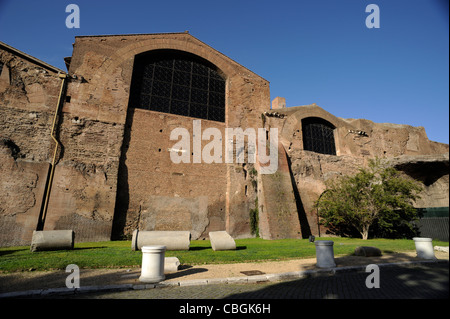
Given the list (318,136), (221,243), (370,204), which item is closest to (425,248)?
(221,243)

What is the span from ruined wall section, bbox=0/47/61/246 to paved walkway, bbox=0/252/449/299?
6.47 m

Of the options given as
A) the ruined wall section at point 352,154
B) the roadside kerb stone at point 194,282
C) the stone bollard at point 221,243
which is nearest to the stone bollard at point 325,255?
the roadside kerb stone at point 194,282

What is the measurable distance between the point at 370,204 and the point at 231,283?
12991mm

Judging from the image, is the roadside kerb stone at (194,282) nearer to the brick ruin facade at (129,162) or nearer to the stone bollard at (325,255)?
the stone bollard at (325,255)

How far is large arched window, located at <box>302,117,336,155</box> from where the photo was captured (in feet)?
61.2

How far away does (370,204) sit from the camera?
14.5 m

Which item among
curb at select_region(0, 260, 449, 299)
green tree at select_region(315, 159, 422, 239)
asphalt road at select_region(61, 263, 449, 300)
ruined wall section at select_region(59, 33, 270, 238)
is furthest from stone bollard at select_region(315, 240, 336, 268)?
green tree at select_region(315, 159, 422, 239)

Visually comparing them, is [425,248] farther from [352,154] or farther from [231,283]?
[352,154]

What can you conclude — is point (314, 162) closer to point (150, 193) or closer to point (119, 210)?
point (150, 193)

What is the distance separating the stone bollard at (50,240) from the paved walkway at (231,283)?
3.05 m

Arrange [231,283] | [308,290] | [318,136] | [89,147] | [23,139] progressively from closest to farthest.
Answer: [308,290]
[231,283]
[23,139]
[89,147]
[318,136]

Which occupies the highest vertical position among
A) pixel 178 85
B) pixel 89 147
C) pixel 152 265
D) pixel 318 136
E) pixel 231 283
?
pixel 178 85

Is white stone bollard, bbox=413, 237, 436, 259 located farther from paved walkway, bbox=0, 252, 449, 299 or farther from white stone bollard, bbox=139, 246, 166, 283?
white stone bollard, bbox=139, 246, 166, 283

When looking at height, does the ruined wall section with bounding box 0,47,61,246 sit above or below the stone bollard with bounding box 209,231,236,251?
above
